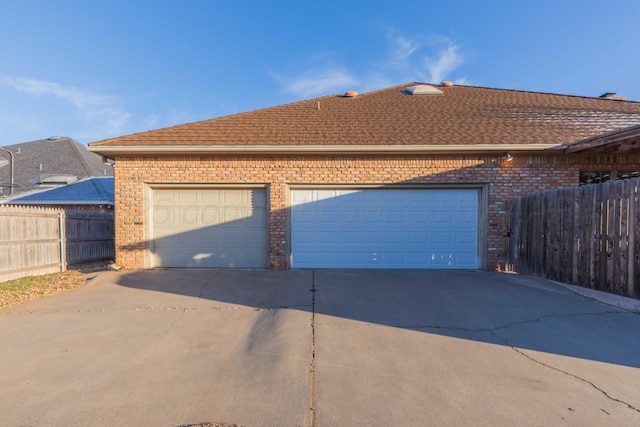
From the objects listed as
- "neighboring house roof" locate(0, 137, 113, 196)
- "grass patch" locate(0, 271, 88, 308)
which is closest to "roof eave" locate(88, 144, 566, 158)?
"grass patch" locate(0, 271, 88, 308)

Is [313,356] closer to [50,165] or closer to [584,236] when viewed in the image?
[584,236]

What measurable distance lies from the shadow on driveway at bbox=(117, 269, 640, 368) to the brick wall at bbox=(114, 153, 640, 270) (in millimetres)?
814

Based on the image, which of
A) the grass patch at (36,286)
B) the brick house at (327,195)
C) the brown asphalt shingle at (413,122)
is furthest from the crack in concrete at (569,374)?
the grass patch at (36,286)

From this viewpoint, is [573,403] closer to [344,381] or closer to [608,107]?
[344,381]

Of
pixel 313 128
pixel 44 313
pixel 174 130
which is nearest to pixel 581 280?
pixel 313 128

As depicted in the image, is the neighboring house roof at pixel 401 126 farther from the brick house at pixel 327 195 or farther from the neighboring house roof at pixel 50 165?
the neighboring house roof at pixel 50 165

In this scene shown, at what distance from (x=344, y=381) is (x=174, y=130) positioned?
25.6 ft

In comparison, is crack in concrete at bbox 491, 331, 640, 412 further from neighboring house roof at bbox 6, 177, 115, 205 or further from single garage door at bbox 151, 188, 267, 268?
neighboring house roof at bbox 6, 177, 115, 205

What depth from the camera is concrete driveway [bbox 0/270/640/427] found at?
230 cm

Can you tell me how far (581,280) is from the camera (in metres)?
5.68

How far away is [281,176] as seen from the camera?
7.52 m

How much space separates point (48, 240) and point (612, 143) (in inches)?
511

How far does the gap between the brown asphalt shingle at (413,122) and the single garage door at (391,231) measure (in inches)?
53.3

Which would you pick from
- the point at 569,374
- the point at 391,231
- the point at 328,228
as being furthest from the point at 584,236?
the point at 328,228
